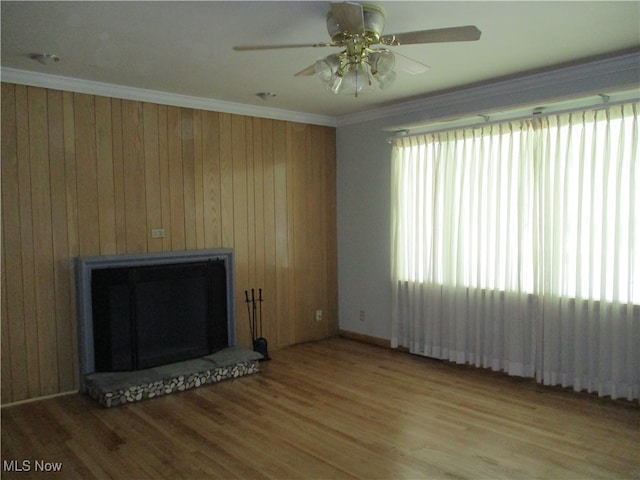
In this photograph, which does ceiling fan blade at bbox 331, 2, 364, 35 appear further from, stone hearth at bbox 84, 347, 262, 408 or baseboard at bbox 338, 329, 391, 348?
baseboard at bbox 338, 329, 391, 348

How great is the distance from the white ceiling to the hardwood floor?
2599mm

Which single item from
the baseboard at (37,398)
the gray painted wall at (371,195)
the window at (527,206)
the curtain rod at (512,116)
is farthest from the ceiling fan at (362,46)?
the baseboard at (37,398)

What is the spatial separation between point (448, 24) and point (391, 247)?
268 cm

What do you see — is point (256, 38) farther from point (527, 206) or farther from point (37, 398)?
point (37, 398)

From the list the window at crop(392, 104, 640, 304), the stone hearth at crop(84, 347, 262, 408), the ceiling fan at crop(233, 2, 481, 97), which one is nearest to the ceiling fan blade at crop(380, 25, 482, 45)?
the ceiling fan at crop(233, 2, 481, 97)

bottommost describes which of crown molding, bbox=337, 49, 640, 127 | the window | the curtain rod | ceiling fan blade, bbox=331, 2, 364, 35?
the window

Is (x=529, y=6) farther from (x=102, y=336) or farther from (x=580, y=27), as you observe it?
(x=102, y=336)

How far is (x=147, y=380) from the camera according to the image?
12.6ft

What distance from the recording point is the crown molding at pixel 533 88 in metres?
3.53

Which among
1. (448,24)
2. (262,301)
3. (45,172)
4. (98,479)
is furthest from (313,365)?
(448,24)

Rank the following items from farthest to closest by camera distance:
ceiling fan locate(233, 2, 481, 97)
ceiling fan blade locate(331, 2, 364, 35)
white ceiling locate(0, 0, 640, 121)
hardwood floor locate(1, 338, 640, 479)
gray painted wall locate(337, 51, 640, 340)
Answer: gray painted wall locate(337, 51, 640, 340) < hardwood floor locate(1, 338, 640, 479) < white ceiling locate(0, 0, 640, 121) < ceiling fan locate(233, 2, 481, 97) < ceiling fan blade locate(331, 2, 364, 35)

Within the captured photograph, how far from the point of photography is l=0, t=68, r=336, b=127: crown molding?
3.69 metres

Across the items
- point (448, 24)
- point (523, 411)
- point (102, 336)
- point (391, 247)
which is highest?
point (448, 24)

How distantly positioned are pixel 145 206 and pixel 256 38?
2034 mm
